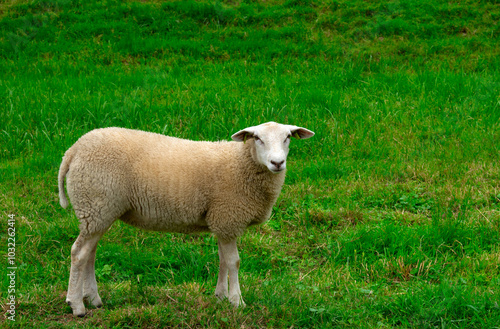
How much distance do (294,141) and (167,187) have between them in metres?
2.89

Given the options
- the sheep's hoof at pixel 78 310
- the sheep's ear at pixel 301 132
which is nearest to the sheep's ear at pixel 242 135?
the sheep's ear at pixel 301 132

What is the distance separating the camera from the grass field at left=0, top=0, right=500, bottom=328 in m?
3.82

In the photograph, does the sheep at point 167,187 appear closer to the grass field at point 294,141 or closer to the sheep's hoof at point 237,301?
the sheep's hoof at point 237,301

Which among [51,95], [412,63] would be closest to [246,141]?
[51,95]

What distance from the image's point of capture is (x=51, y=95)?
7.36 m

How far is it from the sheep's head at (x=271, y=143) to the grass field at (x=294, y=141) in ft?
3.07

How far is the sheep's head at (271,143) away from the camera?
3551 mm

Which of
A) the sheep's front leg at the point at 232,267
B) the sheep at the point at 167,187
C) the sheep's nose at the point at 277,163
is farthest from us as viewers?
the sheep's front leg at the point at 232,267

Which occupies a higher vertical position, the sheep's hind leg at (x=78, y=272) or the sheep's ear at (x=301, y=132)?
the sheep's ear at (x=301, y=132)

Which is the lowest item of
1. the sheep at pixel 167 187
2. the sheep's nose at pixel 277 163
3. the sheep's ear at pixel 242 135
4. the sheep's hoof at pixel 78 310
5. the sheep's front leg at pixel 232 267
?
the sheep's hoof at pixel 78 310

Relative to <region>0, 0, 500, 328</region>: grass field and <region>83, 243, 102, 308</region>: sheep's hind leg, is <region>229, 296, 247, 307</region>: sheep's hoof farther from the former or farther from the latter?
<region>83, 243, 102, 308</region>: sheep's hind leg

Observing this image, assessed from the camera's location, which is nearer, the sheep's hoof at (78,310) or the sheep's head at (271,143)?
the sheep's head at (271,143)

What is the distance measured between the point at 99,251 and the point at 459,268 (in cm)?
289

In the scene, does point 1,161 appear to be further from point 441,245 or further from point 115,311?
point 441,245
